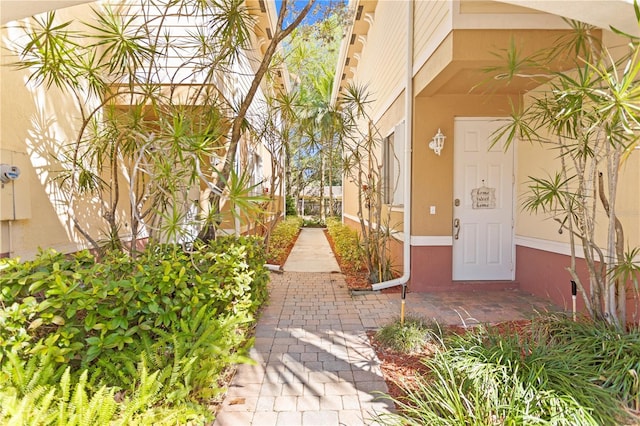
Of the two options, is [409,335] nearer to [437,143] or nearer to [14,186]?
[437,143]

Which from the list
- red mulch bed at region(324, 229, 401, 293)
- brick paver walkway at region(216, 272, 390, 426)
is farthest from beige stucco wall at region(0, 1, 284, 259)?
red mulch bed at region(324, 229, 401, 293)

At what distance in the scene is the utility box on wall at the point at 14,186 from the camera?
→ 3.80m

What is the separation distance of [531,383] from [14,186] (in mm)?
5263

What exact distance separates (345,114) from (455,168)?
2119 mm

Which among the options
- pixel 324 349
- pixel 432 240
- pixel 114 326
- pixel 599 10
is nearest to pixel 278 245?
pixel 432 240

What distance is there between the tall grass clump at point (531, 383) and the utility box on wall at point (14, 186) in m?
4.34

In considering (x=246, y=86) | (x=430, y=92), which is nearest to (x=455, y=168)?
(x=430, y=92)

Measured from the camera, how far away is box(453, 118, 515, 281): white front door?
5637 mm

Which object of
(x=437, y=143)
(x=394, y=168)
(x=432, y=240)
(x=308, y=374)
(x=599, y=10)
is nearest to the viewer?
(x=599, y=10)

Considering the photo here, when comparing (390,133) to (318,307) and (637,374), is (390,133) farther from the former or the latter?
(637,374)

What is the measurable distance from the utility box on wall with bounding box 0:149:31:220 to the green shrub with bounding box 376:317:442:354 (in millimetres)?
4223

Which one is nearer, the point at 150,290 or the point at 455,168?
the point at 150,290

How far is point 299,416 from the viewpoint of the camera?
98.6 inches

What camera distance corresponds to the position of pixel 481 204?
5.67m
